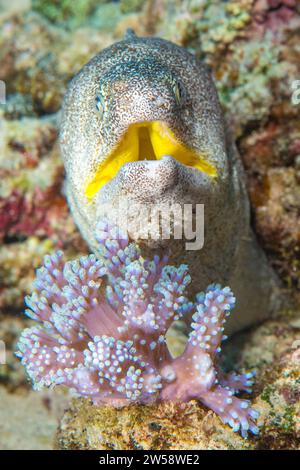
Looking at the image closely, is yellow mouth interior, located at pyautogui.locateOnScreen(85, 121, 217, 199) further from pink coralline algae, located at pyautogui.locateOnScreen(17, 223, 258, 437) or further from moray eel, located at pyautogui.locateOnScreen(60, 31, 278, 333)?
pink coralline algae, located at pyautogui.locateOnScreen(17, 223, 258, 437)

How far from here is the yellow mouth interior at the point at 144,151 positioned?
218cm

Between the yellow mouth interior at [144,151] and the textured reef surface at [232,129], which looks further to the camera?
the textured reef surface at [232,129]

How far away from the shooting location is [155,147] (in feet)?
7.47

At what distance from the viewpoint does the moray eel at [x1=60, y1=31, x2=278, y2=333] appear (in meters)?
2.06

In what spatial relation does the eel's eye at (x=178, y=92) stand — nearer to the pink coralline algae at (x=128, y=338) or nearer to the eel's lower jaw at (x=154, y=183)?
the eel's lower jaw at (x=154, y=183)

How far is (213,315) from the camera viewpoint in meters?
2.15

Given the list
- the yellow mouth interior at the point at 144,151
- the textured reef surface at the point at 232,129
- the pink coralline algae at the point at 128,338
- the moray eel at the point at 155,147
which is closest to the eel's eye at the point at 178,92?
the moray eel at the point at 155,147

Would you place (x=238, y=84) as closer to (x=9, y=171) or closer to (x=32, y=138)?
(x=32, y=138)

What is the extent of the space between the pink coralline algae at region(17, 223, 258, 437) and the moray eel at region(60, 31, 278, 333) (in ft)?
0.80

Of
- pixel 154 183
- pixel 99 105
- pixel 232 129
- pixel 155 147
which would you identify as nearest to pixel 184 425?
pixel 154 183

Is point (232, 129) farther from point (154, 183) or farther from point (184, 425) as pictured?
point (184, 425)

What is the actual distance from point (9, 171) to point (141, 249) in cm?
204

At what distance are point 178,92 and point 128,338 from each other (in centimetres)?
130
